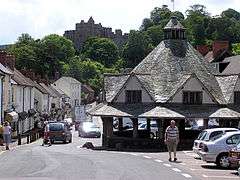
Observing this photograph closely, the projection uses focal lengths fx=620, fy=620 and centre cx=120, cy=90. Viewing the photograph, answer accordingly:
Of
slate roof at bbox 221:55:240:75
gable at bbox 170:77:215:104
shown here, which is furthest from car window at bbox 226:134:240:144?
slate roof at bbox 221:55:240:75

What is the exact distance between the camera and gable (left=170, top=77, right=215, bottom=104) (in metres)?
47.4

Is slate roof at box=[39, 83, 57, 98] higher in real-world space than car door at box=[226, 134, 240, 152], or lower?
higher

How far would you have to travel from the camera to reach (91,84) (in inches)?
7343

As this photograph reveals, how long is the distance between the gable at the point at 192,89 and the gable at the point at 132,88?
7.02 ft

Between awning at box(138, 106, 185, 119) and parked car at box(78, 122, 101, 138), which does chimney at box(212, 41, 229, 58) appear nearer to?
parked car at box(78, 122, 101, 138)

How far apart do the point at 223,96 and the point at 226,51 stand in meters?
43.6

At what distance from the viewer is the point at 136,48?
562 ft

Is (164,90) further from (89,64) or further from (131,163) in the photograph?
(89,64)

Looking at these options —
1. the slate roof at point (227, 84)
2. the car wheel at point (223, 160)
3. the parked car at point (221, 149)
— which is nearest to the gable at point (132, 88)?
the slate roof at point (227, 84)

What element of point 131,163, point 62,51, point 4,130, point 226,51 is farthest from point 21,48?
point 131,163

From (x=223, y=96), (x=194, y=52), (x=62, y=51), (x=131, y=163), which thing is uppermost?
(x=62, y=51)

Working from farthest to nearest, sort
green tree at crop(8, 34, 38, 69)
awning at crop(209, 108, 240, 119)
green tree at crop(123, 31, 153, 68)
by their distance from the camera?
green tree at crop(123, 31, 153, 68)
green tree at crop(8, 34, 38, 69)
awning at crop(209, 108, 240, 119)

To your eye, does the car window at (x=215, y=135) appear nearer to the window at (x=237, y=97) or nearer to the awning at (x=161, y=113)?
the awning at (x=161, y=113)

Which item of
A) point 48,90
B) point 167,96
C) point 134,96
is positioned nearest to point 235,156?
point 167,96
